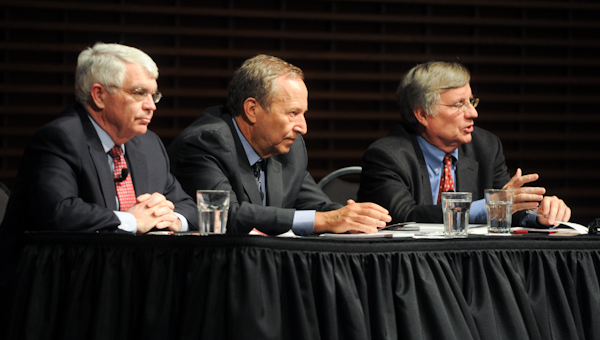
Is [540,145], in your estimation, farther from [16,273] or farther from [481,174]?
[16,273]

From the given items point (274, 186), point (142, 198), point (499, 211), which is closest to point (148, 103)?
point (142, 198)

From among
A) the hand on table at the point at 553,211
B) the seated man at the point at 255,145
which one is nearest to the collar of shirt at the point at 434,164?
the seated man at the point at 255,145

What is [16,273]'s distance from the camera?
1396 mm

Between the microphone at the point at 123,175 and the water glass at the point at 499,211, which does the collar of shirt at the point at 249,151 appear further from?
the water glass at the point at 499,211

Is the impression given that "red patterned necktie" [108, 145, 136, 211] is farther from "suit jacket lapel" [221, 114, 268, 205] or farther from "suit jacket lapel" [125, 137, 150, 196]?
"suit jacket lapel" [221, 114, 268, 205]

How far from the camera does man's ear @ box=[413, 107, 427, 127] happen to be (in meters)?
2.88

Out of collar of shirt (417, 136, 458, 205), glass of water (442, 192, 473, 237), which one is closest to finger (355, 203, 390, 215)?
glass of water (442, 192, 473, 237)

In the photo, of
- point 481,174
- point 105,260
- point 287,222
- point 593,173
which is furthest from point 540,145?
point 105,260

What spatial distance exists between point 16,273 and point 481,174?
86.4 inches

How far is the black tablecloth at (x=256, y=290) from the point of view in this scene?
130 cm

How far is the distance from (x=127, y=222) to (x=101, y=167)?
26 cm

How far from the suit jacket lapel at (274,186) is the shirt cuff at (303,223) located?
439mm

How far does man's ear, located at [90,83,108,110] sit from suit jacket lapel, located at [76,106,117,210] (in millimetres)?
110

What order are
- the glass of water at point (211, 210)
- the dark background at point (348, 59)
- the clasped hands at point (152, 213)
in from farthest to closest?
the dark background at point (348, 59), the clasped hands at point (152, 213), the glass of water at point (211, 210)
